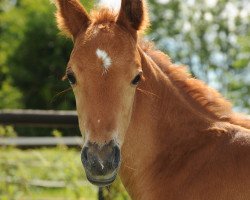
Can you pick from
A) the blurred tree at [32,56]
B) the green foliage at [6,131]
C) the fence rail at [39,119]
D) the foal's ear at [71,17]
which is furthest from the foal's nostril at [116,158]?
the blurred tree at [32,56]

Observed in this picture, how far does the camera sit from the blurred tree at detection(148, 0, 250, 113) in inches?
1548

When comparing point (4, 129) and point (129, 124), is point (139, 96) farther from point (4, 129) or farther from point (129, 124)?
point (4, 129)

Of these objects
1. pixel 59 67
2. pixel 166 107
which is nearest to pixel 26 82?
pixel 59 67

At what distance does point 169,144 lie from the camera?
463 cm

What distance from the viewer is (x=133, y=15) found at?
4598 mm

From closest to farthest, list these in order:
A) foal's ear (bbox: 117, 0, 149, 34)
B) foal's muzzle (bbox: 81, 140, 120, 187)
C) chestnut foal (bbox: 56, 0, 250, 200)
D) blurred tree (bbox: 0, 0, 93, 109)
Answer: foal's muzzle (bbox: 81, 140, 120, 187) < chestnut foal (bbox: 56, 0, 250, 200) < foal's ear (bbox: 117, 0, 149, 34) < blurred tree (bbox: 0, 0, 93, 109)

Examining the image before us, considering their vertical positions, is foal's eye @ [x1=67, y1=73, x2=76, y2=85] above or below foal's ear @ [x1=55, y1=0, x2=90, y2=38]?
below

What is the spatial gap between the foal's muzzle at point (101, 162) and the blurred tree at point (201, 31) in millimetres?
33234

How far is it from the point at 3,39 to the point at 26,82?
600 centimetres

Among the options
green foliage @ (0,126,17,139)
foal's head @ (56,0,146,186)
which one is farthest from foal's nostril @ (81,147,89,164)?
green foliage @ (0,126,17,139)

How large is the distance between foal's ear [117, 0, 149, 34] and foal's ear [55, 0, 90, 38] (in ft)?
0.94

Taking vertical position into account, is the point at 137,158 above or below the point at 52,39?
above

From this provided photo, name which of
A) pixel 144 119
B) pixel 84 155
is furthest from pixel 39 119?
pixel 84 155

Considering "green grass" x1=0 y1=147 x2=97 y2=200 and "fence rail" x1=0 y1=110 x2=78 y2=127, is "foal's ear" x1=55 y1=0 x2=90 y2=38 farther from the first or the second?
"green grass" x1=0 y1=147 x2=97 y2=200
